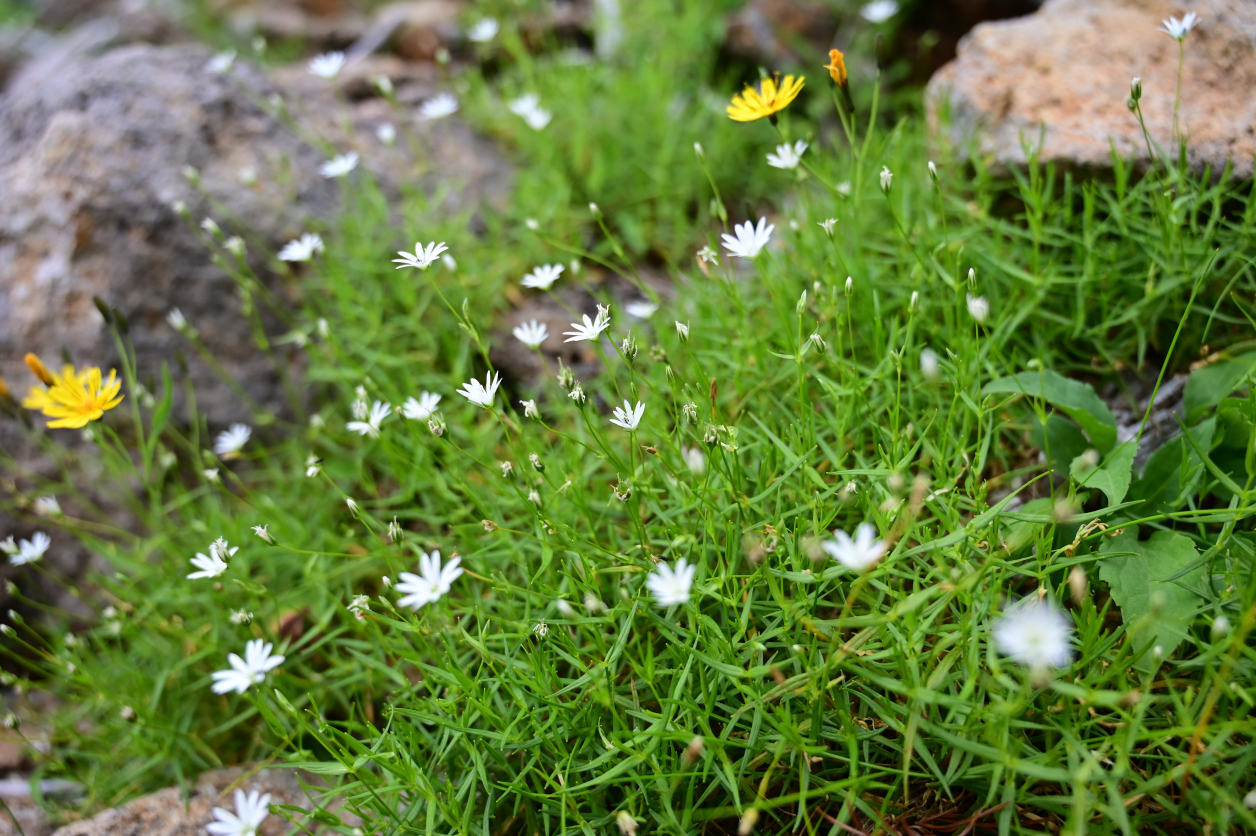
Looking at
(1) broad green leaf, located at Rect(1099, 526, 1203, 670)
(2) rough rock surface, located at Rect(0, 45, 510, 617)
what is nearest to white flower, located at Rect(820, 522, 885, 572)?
(1) broad green leaf, located at Rect(1099, 526, 1203, 670)

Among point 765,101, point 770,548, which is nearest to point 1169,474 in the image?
point 770,548

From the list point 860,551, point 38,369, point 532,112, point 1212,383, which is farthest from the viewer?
point 532,112

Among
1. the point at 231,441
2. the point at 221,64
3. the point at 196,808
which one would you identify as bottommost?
the point at 196,808

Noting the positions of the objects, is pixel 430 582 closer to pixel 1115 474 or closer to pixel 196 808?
pixel 196 808

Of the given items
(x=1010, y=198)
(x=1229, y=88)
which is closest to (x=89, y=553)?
(x=1010, y=198)

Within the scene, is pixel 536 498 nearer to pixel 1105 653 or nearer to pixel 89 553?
pixel 1105 653

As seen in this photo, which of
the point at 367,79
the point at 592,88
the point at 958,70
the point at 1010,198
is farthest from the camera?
the point at 367,79

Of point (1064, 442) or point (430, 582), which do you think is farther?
point (1064, 442)
